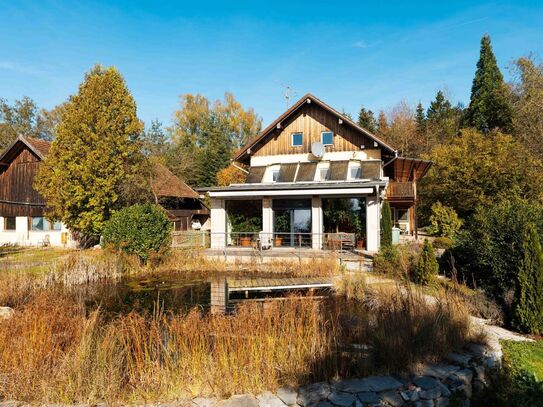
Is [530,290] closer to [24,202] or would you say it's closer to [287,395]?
[287,395]

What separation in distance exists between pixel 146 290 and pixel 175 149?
139 ft

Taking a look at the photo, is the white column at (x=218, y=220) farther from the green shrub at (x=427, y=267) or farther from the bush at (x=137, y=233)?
the green shrub at (x=427, y=267)

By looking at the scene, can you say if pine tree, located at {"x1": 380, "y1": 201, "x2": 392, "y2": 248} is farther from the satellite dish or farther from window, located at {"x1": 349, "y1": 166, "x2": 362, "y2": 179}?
the satellite dish

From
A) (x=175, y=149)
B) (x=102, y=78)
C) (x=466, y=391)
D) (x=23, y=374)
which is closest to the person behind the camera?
(x=23, y=374)

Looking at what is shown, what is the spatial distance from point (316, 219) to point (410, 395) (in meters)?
14.0

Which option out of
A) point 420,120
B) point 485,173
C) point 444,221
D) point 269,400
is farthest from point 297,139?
point 420,120

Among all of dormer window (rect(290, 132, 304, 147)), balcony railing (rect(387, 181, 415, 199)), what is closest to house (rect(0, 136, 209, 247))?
dormer window (rect(290, 132, 304, 147))

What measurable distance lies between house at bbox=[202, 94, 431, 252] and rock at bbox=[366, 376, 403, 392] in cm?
1204

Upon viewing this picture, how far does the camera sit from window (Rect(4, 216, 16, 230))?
25381 millimetres

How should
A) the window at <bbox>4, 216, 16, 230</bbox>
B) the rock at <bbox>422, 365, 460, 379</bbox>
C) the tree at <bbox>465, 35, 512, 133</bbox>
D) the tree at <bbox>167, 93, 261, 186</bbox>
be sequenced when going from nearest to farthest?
the rock at <bbox>422, 365, 460, 379</bbox> < the window at <bbox>4, 216, 16, 230</bbox> < the tree at <bbox>465, 35, 512, 133</bbox> < the tree at <bbox>167, 93, 261, 186</bbox>

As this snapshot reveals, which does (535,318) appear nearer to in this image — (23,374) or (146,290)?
(23,374)

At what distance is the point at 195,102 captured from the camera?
53.3 metres

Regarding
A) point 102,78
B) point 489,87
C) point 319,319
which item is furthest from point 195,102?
point 319,319

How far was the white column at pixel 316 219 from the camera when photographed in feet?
58.9
